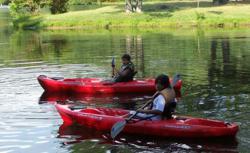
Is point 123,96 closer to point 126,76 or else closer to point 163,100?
point 126,76

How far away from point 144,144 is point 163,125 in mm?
702

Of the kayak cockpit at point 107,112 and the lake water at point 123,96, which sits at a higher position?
the kayak cockpit at point 107,112

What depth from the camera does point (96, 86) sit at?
19.4 metres

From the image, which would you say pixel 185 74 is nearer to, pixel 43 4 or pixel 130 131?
pixel 130 131

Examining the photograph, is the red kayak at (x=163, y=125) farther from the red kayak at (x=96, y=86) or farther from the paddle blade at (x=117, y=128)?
the red kayak at (x=96, y=86)

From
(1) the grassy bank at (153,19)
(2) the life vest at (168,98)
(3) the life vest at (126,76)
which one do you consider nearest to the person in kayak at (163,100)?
(2) the life vest at (168,98)

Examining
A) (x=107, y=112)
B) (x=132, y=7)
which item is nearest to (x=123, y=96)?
(x=107, y=112)

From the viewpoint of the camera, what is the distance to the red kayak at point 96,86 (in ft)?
63.0

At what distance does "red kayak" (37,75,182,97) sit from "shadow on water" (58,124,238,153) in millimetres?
5458

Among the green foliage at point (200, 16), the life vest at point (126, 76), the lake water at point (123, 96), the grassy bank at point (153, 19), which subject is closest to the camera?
the lake water at point (123, 96)

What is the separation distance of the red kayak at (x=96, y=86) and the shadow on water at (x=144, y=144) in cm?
546

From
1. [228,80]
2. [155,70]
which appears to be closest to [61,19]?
[155,70]

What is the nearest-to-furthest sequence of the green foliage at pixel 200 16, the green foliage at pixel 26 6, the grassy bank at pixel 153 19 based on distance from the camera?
the grassy bank at pixel 153 19, the green foliage at pixel 200 16, the green foliage at pixel 26 6

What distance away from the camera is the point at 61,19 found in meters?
62.9
